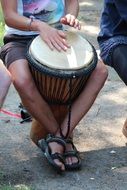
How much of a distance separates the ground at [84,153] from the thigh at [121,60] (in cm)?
52

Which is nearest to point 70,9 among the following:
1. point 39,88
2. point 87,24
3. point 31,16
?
point 31,16

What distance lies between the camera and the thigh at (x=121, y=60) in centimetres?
359

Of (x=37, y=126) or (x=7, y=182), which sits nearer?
(x=7, y=182)

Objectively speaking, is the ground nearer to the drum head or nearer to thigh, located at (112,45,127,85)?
thigh, located at (112,45,127,85)

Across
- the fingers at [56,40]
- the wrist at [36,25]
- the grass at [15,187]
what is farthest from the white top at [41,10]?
the grass at [15,187]

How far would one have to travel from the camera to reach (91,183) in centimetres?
331

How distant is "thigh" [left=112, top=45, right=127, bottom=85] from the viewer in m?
3.59

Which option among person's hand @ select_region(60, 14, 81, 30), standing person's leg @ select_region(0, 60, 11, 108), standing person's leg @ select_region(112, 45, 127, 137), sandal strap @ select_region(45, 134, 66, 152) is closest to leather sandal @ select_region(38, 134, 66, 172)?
sandal strap @ select_region(45, 134, 66, 152)

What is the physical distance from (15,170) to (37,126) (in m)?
0.37

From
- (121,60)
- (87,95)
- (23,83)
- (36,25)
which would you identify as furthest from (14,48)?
(121,60)

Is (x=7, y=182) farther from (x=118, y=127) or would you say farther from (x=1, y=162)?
(x=118, y=127)

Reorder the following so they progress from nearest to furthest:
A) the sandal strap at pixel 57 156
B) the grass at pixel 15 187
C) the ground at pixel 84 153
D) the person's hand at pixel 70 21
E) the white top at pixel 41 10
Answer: the grass at pixel 15 187, the ground at pixel 84 153, the sandal strap at pixel 57 156, the person's hand at pixel 70 21, the white top at pixel 41 10

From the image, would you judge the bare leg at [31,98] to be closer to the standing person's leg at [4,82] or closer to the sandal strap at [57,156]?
the sandal strap at [57,156]

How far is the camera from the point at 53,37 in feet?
11.3
